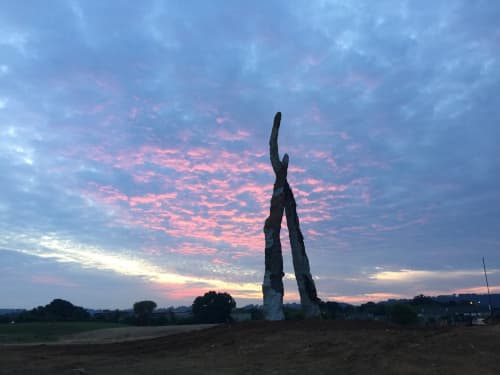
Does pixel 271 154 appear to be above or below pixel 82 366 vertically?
above

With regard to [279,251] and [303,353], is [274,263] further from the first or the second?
[303,353]

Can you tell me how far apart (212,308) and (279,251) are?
4827 centimetres

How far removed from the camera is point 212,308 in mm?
67625

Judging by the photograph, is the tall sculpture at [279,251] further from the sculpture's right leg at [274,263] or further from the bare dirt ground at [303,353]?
the bare dirt ground at [303,353]

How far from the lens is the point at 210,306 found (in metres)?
67.9

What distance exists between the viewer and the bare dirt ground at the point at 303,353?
35.0 ft

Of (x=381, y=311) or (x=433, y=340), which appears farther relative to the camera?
(x=381, y=311)

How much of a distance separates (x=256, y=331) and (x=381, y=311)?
230ft

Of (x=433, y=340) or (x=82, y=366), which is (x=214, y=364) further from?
(x=433, y=340)

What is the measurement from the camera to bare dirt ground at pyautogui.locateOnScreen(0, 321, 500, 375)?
10672mm

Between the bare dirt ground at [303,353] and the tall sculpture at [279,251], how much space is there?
3.52 meters

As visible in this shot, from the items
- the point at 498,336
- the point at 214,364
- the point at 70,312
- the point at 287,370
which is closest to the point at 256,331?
the point at 214,364

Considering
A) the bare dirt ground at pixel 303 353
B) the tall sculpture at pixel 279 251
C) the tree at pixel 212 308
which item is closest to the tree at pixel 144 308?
the tree at pixel 212 308

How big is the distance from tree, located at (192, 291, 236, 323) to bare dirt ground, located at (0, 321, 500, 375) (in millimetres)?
50344
